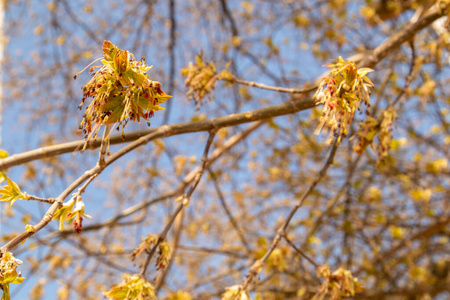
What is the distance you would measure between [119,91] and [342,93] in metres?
0.69

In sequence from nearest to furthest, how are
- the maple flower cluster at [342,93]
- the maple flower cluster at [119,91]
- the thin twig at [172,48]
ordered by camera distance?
the maple flower cluster at [119,91] < the maple flower cluster at [342,93] < the thin twig at [172,48]

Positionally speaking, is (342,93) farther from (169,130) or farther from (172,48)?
(172,48)

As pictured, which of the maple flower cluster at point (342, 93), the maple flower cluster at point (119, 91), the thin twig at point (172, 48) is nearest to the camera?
the maple flower cluster at point (119, 91)

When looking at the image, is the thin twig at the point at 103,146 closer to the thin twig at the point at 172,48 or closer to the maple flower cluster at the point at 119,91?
the maple flower cluster at the point at 119,91

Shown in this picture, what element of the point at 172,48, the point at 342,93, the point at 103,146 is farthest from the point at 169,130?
the point at 172,48

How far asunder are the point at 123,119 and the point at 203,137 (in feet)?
13.3

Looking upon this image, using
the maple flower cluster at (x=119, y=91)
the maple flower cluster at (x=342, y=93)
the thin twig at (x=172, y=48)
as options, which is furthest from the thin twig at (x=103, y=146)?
the thin twig at (x=172, y=48)

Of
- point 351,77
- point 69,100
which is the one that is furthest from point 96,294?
point 351,77

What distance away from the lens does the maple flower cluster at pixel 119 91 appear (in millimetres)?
1121

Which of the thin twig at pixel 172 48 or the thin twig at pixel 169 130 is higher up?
the thin twig at pixel 172 48

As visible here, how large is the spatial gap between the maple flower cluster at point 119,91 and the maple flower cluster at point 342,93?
1.67 feet

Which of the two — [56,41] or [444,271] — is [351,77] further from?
[444,271]

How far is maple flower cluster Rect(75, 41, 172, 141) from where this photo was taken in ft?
3.68

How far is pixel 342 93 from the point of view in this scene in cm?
132
